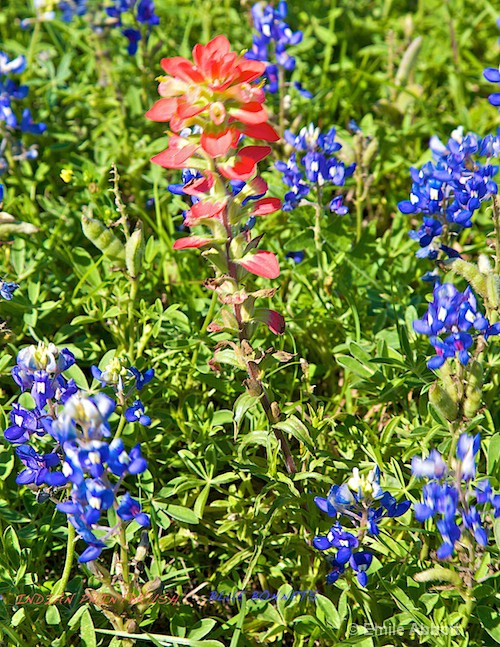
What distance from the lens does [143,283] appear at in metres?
3.38

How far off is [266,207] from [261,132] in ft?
0.69

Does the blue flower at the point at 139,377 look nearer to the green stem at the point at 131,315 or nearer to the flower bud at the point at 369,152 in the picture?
the green stem at the point at 131,315

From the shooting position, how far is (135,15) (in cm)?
428

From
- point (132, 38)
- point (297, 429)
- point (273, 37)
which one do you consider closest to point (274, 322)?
point (297, 429)

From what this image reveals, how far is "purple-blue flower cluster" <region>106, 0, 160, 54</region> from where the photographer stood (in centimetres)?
414

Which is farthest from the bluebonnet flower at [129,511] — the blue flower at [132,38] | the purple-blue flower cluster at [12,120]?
the blue flower at [132,38]

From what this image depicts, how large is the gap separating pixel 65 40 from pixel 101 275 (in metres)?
2.01

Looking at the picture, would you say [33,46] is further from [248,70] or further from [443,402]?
[443,402]

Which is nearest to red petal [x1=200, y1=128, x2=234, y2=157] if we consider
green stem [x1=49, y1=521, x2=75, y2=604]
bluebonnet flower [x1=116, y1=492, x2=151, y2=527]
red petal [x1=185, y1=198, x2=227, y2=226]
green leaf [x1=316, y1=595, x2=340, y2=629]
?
red petal [x1=185, y1=198, x2=227, y2=226]

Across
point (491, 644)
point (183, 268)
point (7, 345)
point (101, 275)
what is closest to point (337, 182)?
point (183, 268)

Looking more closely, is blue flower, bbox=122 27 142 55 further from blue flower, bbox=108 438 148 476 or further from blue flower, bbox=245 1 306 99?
blue flower, bbox=108 438 148 476

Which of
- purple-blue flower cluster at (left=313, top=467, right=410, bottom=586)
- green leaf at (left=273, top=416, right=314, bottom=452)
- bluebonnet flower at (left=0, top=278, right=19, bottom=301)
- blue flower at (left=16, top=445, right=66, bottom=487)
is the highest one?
bluebonnet flower at (left=0, top=278, right=19, bottom=301)

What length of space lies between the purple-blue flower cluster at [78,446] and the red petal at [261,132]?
770 millimetres

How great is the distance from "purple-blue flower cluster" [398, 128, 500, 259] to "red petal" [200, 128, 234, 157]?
1.01 meters
